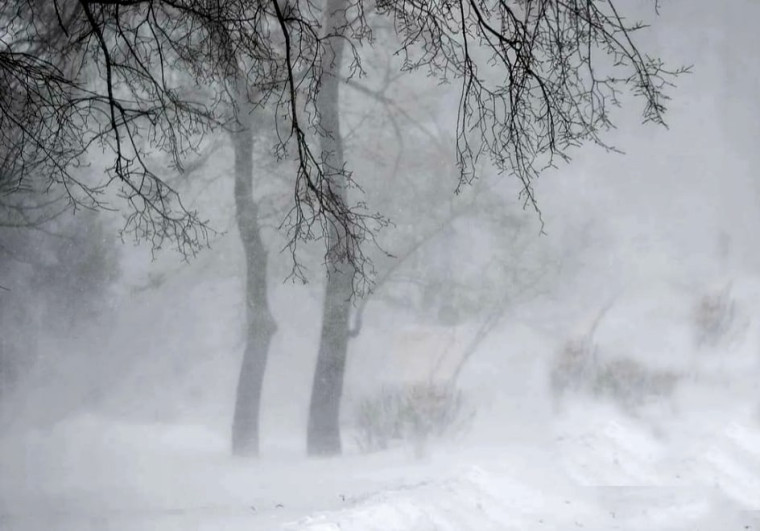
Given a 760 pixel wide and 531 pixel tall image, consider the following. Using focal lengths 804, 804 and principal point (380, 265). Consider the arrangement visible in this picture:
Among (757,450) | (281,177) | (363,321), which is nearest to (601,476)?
(757,450)

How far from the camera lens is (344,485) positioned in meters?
6.10

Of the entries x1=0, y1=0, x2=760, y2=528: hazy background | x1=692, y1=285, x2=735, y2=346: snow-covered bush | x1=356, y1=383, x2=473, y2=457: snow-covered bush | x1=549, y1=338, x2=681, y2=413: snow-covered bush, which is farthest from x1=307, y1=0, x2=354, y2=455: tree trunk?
x1=692, y1=285, x2=735, y2=346: snow-covered bush

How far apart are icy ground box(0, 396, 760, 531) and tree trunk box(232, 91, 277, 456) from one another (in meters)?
0.22

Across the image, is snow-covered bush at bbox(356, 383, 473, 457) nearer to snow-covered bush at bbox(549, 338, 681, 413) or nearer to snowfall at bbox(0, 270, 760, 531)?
snowfall at bbox(0, 270, 760, 531)

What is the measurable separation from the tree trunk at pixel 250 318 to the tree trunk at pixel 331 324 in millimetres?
429

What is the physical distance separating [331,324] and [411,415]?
3.14 feet

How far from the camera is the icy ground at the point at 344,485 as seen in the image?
5.94 m

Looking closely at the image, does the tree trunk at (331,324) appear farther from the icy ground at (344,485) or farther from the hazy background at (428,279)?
the icy ground at (344,485)

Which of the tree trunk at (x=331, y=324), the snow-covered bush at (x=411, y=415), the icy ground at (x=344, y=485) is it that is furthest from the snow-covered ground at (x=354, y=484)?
the tree trunk at (x=331, y=324)

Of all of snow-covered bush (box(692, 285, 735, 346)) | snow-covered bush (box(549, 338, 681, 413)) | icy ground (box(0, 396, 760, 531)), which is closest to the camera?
icy ground (box(0, 396, 760, 531))

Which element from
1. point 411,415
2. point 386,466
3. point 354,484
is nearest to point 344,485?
point 354,484

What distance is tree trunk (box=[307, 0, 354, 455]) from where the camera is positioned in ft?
20.5

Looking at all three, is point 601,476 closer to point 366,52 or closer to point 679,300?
point 679,300

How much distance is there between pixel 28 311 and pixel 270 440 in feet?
7.03
